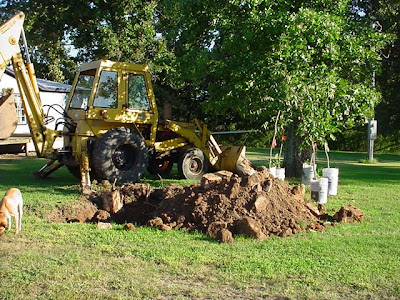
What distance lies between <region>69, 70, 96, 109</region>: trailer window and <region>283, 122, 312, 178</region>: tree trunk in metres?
5.61

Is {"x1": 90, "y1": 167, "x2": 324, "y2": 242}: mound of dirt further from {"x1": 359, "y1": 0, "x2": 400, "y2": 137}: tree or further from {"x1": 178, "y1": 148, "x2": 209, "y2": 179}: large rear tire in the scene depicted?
{"x1": 359, "y1": 0, "x2": 400, "y2": 137}: tree

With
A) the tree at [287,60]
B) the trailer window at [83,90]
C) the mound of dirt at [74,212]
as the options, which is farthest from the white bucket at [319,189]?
the trailer window at [83,90]

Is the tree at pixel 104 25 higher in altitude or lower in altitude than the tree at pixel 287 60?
higher

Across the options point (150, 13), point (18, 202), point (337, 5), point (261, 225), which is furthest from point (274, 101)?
point (150, 13)

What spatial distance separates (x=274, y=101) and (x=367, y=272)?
20.7 feet

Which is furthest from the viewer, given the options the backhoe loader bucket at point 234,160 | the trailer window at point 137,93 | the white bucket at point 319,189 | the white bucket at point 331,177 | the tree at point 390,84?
the tree at point 390,84

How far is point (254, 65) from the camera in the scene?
12633 mm

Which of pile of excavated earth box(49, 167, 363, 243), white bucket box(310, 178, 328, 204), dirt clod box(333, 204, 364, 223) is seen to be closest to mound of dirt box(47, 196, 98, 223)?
pile of excavated earth box(49, 167, 363, 243)

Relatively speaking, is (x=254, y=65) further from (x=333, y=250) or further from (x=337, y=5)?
(x=333, y=250)

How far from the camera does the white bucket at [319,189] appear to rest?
1013 centimetres

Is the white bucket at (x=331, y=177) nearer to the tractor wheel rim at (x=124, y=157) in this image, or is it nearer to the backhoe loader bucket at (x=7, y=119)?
the tractor wheel rim at (x=124, y=157)

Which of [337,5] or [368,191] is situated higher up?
[337,5]

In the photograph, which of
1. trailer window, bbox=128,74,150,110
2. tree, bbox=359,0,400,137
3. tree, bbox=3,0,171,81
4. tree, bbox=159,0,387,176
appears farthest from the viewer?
tree, bbox=359,0,400,137

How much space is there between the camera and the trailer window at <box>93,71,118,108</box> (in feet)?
43.2
